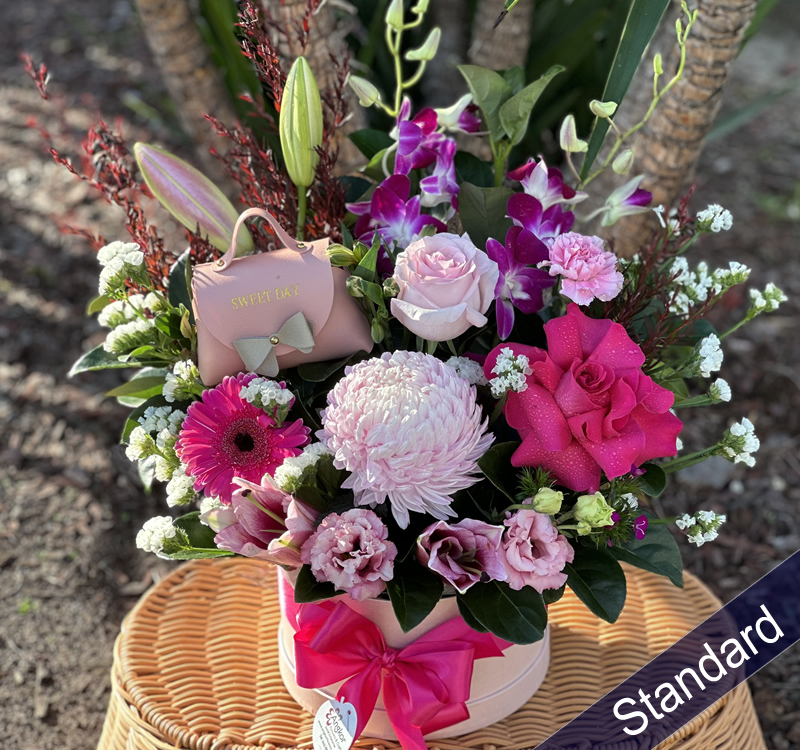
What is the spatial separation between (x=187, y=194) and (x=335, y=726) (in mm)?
586

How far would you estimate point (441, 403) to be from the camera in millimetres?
696

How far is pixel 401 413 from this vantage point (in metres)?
0.69

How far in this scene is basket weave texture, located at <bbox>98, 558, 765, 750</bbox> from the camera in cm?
92

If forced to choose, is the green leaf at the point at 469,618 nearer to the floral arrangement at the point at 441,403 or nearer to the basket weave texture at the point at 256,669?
the floral arrangement at the point at 441,403

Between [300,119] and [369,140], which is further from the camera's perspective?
[369,140]

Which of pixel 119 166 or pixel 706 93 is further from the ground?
pixel 706 93

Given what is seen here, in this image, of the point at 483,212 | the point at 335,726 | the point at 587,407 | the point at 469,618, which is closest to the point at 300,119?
the point at 483,212

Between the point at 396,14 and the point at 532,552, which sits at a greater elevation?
the point at 396,14

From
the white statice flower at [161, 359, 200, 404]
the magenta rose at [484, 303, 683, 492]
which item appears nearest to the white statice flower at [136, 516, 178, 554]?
the white statice flower at [161, 359, 200, 404]

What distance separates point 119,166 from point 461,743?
0.76m

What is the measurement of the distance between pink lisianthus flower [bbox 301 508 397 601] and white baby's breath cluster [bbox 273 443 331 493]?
0.14 ft

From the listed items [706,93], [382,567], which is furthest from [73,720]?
[706,93]

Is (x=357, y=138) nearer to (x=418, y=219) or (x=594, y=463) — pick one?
(x=418, y=219)

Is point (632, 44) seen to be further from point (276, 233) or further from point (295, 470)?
point (295, 470)
